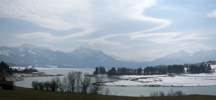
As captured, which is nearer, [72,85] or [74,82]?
[72,85]

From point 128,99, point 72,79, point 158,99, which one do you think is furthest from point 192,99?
point 72,79

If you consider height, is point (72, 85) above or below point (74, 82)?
below

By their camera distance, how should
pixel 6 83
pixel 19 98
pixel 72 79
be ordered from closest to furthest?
1. pixel 19 98
2. pixel 6 83
3. pixel 72 79

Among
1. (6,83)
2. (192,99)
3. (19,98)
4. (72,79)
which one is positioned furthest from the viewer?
(72,79)

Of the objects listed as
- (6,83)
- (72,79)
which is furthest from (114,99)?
(72,79)

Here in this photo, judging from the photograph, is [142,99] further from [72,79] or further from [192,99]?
[72,79]

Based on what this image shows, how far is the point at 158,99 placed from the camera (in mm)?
55031

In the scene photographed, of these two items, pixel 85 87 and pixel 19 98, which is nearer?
pixel 19 98

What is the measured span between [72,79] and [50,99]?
2647 inches

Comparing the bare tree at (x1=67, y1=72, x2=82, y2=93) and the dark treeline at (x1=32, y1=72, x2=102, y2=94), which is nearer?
the dark treeline at (x1=32, y1=72, x2=102, y2=94)

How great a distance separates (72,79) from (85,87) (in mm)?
11402

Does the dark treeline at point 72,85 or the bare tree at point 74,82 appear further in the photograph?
the bare tree at point 74,82

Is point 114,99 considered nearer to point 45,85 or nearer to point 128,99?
point 128,99

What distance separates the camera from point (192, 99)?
53438mm
